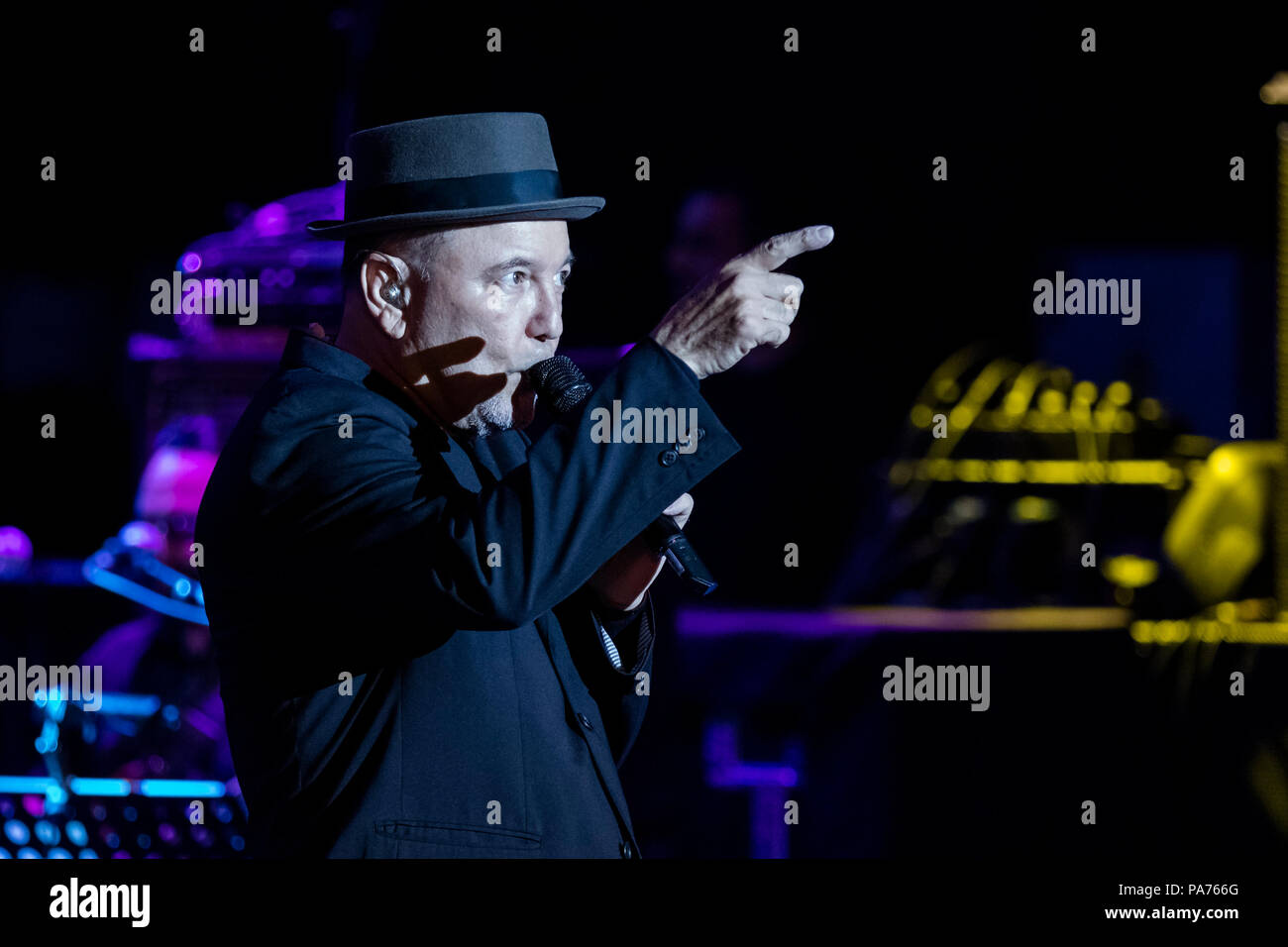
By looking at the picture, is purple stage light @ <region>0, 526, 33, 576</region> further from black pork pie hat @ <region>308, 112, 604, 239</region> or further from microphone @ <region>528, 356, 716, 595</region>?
microphone @ <region>528, 356, 716, 595</region>

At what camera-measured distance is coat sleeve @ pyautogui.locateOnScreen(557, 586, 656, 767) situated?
1.72 metres

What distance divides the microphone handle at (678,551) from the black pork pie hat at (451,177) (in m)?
0.41

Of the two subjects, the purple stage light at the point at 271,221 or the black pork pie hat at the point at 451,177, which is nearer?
the black pork pie hat at the point at 451,177

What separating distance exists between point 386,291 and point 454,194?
0.15 metres

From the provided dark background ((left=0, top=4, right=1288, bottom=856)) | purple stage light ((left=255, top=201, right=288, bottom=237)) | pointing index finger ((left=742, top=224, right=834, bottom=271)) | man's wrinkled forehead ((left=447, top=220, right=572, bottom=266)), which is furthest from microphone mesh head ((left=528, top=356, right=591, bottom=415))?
purple stage light ((left=255, top=201, right=288, bottom=237))

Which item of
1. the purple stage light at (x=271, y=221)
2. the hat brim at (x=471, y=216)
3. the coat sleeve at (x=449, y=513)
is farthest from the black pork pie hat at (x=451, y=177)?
the purple stage light at (x=271, y=221)

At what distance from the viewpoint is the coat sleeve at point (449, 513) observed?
1304 mm

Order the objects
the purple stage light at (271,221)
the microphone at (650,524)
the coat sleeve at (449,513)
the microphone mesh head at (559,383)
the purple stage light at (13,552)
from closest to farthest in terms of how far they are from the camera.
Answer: the coat sleeve at (449,513) → the microphone at (650,524) → the microphone mesh head at (559,383) → the purple stage light at (271,221) → the purple stage light at (13,552)

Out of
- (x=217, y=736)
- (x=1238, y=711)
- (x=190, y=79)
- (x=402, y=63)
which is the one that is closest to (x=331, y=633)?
(x=217, y=736)

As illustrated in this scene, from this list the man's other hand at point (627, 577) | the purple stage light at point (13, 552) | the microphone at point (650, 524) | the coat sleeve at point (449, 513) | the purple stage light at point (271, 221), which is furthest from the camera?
the purple stage light at point (13, 552)

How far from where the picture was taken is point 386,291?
1605 millimetres

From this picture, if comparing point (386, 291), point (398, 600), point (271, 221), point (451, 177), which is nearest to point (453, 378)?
point (386, 291)

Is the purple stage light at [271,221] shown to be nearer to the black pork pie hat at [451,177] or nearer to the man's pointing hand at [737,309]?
the black pork pie hat at [451,177]

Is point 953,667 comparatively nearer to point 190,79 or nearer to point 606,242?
point 606,242
